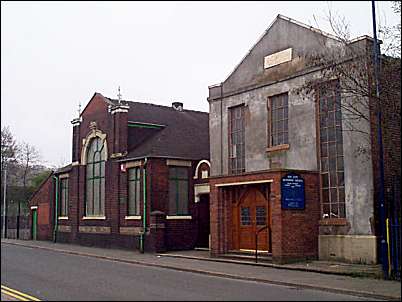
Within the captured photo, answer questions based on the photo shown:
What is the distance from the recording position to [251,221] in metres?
22.5

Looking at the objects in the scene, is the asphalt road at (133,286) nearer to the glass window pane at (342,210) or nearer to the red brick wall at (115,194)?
the glass window pane at (342,210)

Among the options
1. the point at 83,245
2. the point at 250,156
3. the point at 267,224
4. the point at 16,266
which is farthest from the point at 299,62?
the point at 83,245

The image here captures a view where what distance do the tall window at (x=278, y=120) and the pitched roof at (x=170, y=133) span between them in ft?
23.5

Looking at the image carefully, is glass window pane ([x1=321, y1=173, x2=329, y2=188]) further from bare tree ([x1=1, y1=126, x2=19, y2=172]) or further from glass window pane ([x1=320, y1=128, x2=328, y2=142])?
bare tree ([x1=1, y1=126, x2=19, y2=172])

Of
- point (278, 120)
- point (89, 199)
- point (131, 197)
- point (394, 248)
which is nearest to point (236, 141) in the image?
point (278, 120)

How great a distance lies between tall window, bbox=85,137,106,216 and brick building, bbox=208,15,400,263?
9.12 metres

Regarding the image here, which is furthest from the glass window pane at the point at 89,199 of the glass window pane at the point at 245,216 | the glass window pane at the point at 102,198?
the glass window pane at the point at 245,216

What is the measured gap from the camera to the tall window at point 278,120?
2241 cm

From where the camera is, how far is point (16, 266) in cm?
1936

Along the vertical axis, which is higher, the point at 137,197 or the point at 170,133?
the point at 170,133

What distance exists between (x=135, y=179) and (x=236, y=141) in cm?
688

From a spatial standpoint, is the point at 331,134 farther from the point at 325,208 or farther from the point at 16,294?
the point at 16,294

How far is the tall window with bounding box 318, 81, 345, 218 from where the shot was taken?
2002 cm

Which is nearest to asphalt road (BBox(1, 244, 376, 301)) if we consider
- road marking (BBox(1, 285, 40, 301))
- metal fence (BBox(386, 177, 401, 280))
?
road marking (BBox(1, 285, 40, 301))
